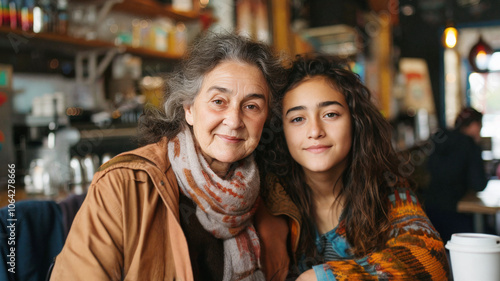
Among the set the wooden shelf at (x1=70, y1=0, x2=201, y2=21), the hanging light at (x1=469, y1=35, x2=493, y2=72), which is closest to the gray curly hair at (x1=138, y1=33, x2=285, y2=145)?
the wooden shelf at (x1=70, y1=0, x2=201, y2=21)

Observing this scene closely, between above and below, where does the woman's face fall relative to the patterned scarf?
above

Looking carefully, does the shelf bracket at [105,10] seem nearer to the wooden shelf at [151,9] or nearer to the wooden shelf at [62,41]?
the wooden shelf at [151,9]

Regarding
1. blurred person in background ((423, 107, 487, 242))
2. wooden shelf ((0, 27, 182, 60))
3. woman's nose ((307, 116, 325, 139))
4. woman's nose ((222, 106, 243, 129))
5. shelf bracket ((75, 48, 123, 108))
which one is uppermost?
wooden shelf ((0, 27, 182, 60))

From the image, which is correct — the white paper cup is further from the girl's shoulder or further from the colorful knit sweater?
the girl's shoulder

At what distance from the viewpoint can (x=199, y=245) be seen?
1470 millimetres

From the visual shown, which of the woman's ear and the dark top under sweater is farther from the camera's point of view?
the woman's ear

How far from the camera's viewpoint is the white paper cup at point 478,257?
109cm

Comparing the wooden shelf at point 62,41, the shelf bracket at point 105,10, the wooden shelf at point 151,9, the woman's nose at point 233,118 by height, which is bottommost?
the woman's nose at point 233,118

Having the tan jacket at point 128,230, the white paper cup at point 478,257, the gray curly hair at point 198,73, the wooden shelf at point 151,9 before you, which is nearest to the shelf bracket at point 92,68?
the wooden shelf at point 151,9

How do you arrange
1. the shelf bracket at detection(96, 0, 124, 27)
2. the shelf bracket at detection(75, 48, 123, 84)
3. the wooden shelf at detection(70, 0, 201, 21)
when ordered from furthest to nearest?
the wooden shelf at detection(70, 0, 201, 21) < the shelf bracket at detection(75, 48, 123, 84) < the shelf bracket at detection(96, 0, 124, 27)

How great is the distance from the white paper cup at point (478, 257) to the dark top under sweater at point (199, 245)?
74 cm

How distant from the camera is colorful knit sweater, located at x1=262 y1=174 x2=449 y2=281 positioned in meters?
1.32

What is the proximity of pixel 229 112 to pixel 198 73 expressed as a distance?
8.2 inches

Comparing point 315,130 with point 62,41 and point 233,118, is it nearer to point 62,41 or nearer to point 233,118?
point 233,118
